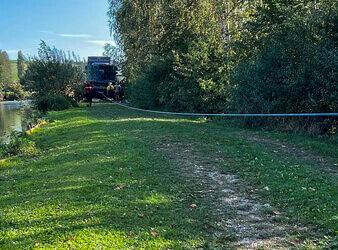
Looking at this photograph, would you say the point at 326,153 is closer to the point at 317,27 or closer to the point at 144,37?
the point at 317,27

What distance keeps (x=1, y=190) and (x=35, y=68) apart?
61.3 feet

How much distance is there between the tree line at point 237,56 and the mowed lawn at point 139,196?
7.10 ft

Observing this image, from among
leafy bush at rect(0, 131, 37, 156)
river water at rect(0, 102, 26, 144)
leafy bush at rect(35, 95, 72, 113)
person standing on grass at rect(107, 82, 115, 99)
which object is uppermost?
person standing on grass at rect(107, 82, 115, 99)

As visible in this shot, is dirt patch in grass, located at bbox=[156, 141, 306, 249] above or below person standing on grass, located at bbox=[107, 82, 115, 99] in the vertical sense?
below

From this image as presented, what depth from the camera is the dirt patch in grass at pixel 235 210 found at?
3539 millimetres

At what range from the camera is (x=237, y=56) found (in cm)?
1413

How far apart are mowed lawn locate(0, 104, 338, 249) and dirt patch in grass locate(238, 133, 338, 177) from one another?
0.10 m

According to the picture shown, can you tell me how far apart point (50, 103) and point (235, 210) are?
1962 centimetres

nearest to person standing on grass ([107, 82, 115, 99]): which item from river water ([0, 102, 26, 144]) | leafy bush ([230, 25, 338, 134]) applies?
river water ([0, 102, 26, 144])

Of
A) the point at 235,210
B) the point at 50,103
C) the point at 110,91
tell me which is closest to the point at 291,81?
the point at 235,210

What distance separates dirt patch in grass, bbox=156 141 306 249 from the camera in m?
3.54

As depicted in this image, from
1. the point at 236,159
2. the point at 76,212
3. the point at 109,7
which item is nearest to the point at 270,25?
the point at 236,159

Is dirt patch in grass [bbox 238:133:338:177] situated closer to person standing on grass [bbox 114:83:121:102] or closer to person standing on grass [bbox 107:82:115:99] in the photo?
person standing on grass [bbox 107:82:115:99]

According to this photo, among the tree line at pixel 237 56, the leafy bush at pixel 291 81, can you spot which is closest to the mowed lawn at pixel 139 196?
the leafy bush at pixel 291 81
